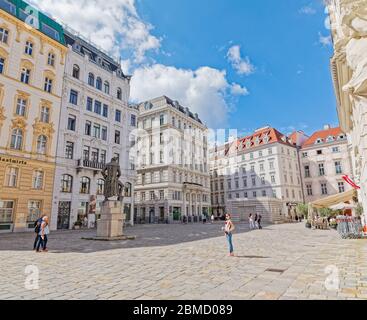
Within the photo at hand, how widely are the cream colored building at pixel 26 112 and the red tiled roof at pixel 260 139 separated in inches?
1685

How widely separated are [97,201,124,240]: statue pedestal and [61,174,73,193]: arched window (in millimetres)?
13629

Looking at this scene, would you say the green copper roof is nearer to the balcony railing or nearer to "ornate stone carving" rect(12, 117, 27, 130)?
"ornate stone carving" rect(12, 117, 27, 130)

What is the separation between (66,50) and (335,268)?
32.9 m

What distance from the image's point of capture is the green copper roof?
998 inches

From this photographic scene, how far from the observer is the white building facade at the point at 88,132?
28141 mm

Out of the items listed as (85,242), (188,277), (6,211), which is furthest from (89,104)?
(188,277)

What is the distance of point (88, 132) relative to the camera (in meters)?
31.4

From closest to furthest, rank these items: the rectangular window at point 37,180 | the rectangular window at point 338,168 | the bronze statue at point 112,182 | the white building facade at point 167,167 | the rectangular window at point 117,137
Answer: the bronze statue at point 112,182, the rectangular window at point 37,180, the rectangular window at point 117,137, the white building facade at point 167,167, the rectangular window at point 338,168

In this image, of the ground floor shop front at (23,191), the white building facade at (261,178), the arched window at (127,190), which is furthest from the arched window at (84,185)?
the white building facade at (261,178)

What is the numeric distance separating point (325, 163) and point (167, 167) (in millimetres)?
32565

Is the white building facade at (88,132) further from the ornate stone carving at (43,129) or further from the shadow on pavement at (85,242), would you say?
the shadow on pavement at (85,242)

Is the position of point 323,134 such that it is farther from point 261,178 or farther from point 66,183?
point 66,183

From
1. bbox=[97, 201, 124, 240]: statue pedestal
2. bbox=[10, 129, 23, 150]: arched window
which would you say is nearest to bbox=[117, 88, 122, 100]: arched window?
bbox=[10, 129, 23, 150]: arched window
